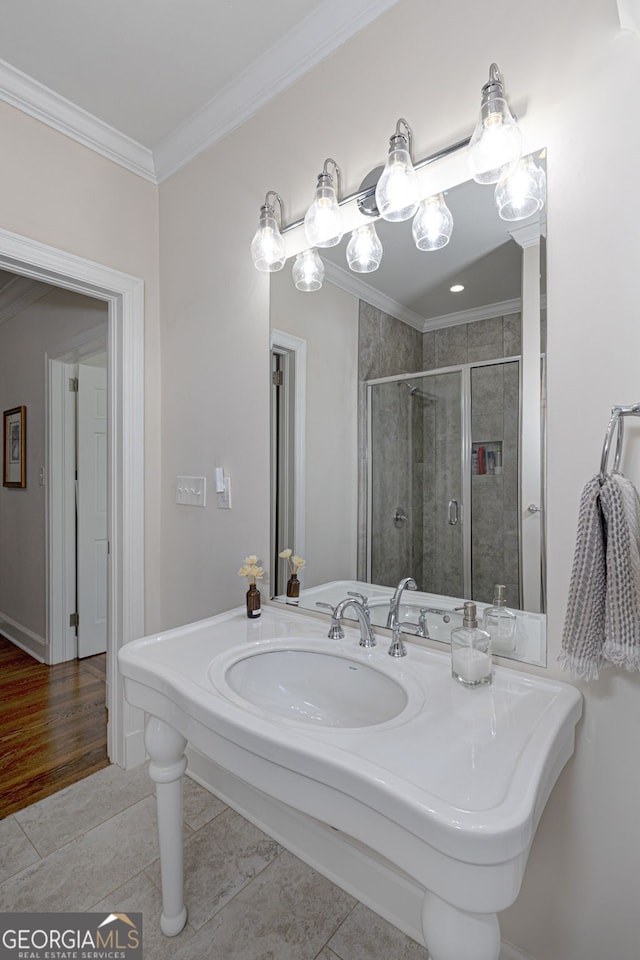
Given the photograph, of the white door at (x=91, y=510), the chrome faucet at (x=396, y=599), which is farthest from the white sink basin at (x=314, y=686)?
the white door at (x=91, y=510)

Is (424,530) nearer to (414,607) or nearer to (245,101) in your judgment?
(414,607)

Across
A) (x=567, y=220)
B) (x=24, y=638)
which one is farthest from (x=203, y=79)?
(x=24, y=638)

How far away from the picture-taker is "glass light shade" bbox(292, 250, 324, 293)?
1.55 m

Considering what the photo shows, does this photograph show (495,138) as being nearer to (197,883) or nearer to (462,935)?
(462,935)

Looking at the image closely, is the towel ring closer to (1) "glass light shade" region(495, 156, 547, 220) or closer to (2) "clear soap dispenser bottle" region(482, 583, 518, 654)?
(2) "clear soap dispenser bottle" region(482, 583, 518, 654)

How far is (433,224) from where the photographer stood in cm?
128

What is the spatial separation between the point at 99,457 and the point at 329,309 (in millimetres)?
2411

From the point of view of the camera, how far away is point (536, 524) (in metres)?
1.13

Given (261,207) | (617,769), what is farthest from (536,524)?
(261,207)

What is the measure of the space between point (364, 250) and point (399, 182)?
0.21 meters

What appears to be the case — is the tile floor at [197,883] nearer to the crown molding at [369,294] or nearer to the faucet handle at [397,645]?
the faucet handle at [397,645]

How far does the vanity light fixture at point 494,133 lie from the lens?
1056 mm

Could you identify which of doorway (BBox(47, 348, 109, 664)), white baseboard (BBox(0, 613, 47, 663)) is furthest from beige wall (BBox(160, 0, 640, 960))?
white baseboard (BBox(0, 613, 47, 663))

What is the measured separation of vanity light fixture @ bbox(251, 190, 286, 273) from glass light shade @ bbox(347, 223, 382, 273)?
26 cm
